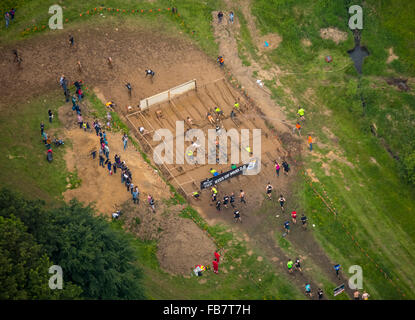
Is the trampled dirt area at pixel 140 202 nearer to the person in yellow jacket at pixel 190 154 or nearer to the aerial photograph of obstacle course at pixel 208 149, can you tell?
the aerial photograph of obstacle course at pixel 208 149

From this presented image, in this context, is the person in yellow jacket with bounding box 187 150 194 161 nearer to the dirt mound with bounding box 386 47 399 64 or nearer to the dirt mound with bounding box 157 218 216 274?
the dirt mound with bounding box 157 218 216 274

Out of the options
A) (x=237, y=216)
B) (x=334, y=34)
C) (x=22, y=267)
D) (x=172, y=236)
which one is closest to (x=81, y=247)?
(x=22, y=267)

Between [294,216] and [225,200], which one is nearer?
[294,216]

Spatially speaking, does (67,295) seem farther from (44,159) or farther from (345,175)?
(345,175)

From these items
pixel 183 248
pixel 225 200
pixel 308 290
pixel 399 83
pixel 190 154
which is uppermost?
pixel 399 83

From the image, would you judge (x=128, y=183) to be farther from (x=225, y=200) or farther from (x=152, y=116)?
(x=152, y=116)

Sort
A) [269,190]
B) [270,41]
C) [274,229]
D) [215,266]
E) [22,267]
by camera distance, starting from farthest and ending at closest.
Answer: [270,41]
[269,190]
[274,229]
[215,266]
[22,267]

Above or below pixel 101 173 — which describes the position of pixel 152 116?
above

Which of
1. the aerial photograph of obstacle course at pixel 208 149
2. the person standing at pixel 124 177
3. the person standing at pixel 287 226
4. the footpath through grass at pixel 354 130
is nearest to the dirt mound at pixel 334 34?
the aerial photograph of obstacle course at pixel 208 149
